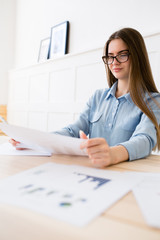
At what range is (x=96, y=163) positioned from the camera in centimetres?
57

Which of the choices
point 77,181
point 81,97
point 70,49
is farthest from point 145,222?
point 70,49

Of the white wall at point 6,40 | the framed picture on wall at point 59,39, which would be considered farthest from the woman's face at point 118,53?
the white wall at point 6,40

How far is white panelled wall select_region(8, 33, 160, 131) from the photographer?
2197mm

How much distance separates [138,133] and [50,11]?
264 centimetres

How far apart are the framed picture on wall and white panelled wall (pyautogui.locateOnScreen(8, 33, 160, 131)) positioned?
125mm

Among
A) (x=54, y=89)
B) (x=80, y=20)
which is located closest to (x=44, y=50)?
(x=54, y=89)

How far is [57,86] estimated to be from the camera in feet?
8.89

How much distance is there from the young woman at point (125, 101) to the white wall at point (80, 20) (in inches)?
30.4

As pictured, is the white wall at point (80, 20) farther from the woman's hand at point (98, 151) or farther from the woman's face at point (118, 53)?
the woman's hand at point (98, 151)

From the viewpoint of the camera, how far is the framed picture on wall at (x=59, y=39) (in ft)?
8.59

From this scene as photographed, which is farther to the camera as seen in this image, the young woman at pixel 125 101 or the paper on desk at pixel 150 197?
the young woman at pixel 125 101

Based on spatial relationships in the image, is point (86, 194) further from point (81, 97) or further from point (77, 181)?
point (81, 97)

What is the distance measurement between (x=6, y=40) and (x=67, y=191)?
3710mm

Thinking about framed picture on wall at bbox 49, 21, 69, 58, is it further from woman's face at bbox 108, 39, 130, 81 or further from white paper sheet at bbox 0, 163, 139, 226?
white paper sheet at bbox 0, 163, 139, 226
